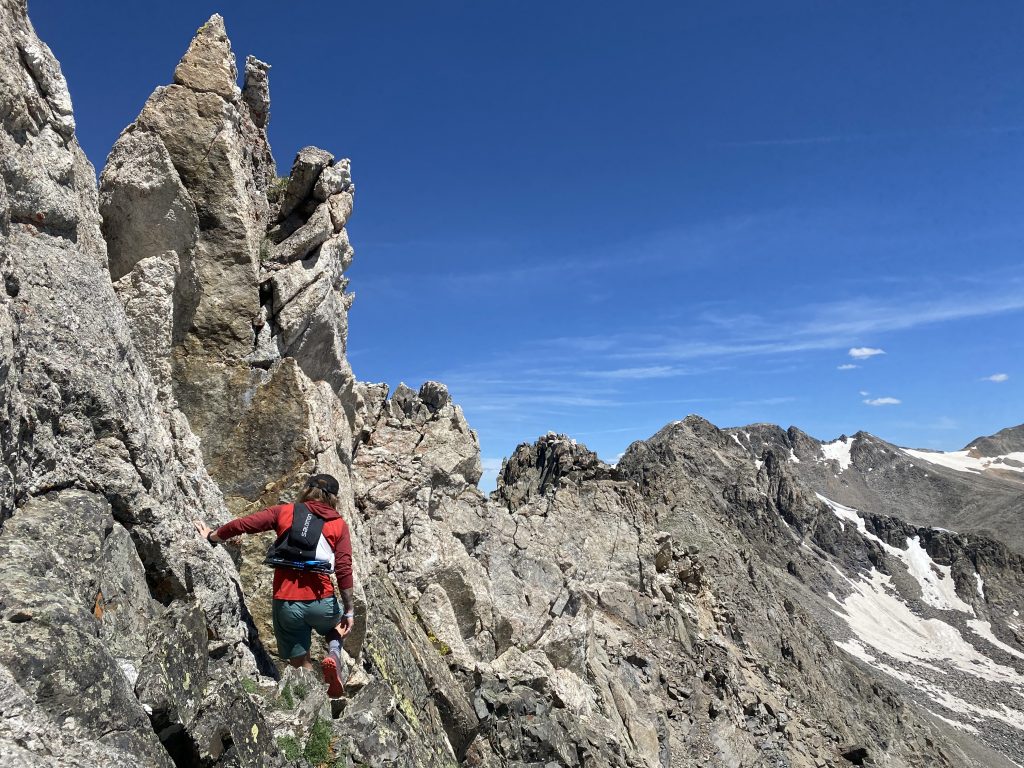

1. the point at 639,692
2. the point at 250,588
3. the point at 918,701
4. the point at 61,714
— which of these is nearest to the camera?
the point at 61,714

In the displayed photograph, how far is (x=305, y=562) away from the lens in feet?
29.8

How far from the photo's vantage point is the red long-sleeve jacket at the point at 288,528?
9148 millimetres

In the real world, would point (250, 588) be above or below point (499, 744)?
above

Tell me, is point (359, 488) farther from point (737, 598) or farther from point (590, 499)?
point (737, 598)

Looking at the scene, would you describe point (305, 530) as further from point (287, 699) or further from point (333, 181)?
point (333, 181)

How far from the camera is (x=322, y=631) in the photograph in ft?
31.7

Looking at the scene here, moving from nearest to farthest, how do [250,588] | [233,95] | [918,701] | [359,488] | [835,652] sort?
[250,588]
[233,95]
[359,488]
[835,652]
[918,701]

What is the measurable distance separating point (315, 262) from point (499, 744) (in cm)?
1363

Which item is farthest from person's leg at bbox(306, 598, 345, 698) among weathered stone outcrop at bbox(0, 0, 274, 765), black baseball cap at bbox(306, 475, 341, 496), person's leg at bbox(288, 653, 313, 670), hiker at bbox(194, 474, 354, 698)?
black baseball cap at bbox(306, 475, 341, 496)

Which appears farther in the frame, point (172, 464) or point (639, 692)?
point (639, 692)

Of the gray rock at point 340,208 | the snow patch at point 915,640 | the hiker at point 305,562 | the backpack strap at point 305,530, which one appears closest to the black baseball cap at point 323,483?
the hiker at point 305,562

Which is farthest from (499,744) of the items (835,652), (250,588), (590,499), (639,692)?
(835,652)

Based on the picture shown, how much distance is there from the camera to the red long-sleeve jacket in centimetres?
915

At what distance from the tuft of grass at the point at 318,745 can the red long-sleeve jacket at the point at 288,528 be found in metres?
1.84
